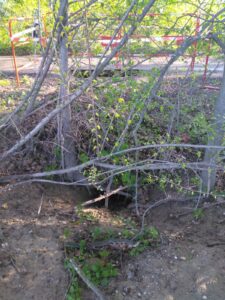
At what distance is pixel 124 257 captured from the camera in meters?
3.04

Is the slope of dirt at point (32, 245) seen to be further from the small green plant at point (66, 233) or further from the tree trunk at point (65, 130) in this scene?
the tree trunk at point (65, 130)

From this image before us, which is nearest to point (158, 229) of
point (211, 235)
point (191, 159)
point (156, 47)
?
point (211, 235)

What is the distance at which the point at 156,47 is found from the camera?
3.37 m

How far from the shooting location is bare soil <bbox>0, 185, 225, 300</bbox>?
2672 mm

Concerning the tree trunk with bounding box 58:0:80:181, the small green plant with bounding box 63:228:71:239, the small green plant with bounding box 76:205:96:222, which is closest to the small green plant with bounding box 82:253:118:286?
the small green plant with bounding box 63:228:71:239

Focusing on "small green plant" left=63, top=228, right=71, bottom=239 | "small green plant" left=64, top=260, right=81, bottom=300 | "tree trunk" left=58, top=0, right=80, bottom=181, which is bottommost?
"small green plant" left=64, top=260, right=81, bottom=300

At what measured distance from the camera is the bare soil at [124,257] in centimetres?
267

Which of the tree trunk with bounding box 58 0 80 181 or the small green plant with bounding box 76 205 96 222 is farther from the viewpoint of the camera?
the small green plant with bounding box 76 205 96 222

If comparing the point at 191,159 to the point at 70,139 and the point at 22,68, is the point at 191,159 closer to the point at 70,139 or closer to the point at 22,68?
the point at 70,139

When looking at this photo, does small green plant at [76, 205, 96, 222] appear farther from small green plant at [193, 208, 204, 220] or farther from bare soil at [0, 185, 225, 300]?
small green plant at [193, 208, 204, 220]

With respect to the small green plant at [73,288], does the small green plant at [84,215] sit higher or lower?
higher

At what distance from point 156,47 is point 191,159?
1.60 m

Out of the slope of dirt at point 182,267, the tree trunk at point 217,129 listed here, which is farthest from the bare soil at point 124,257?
the tree trunk at point 217,129

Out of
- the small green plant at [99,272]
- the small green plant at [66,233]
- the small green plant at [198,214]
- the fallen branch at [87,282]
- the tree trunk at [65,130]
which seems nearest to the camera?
the fallen branch at [87,282]
